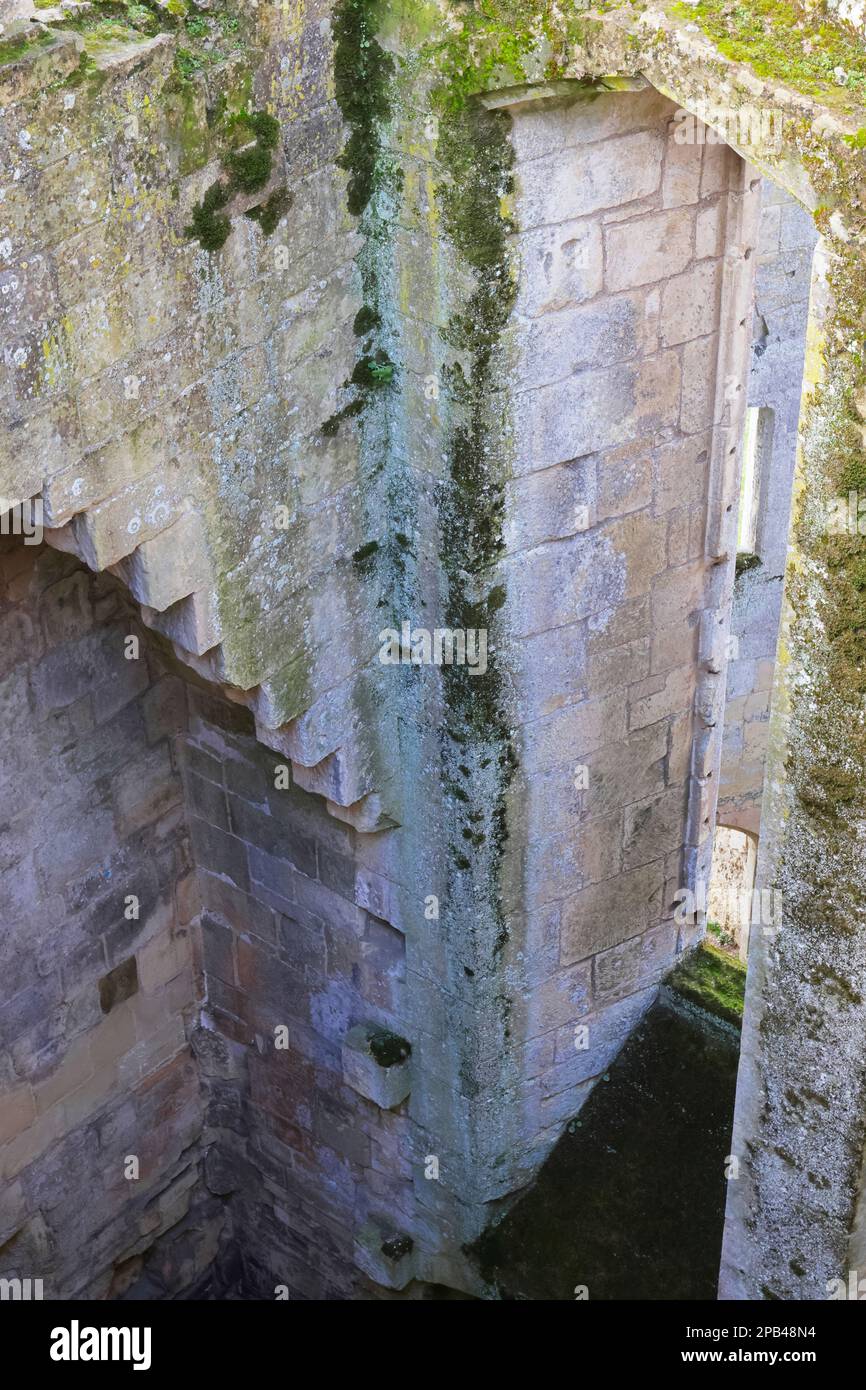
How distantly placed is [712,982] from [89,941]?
2411 millimetres

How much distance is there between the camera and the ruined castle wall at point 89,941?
23.4 feet

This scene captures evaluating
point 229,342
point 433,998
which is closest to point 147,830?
point 433,998

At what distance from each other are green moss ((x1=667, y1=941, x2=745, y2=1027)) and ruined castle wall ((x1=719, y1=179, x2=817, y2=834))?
1.09 m

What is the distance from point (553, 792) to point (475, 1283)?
218cm

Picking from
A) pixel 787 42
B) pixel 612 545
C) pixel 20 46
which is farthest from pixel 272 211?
pixel 612 545

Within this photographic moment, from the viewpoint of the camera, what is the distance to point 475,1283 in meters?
7.88

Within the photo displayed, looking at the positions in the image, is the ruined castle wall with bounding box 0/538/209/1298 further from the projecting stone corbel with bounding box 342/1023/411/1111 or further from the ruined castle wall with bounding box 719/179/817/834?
the ruined castle wall with bounding box 719/179/817/834

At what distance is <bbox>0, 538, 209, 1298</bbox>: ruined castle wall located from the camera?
7141 millimetres

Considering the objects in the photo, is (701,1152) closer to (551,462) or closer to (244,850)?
(244,850)

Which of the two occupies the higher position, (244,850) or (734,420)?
(734,420)

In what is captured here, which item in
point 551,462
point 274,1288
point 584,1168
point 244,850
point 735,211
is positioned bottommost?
point 274,1288

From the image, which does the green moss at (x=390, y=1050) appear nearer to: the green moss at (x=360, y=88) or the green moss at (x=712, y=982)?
the green moss at (x=712, y=982)

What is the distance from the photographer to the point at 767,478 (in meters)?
10.0

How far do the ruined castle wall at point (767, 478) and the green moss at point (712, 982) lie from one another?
3.59 feet
